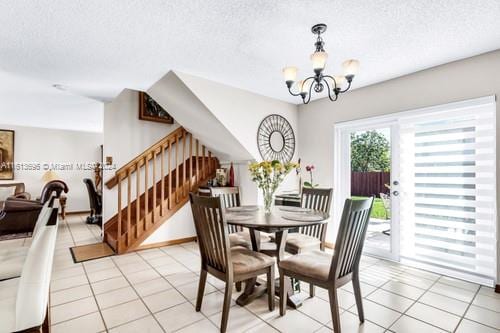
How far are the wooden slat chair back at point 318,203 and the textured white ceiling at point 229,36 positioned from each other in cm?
141

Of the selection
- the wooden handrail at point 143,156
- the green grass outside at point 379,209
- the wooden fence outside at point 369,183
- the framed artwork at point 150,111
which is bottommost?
the green grass outside at point 379,209

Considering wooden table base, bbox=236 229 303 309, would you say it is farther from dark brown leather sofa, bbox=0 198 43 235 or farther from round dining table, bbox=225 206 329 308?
dark brown leather sofa, bbox=0 198 43 235

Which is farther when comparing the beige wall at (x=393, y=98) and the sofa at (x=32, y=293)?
the beige wall at (x=393, y=98)

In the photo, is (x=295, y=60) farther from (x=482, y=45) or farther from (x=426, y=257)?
(x=426, y=257)

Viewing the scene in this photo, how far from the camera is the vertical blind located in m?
2.57

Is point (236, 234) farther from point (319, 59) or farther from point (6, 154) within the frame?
point (6, 154)

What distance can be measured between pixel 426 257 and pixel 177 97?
12.1ft

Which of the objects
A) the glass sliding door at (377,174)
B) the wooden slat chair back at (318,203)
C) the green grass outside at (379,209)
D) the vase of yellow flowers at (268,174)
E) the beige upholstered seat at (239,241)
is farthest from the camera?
the green grass outside at (379,209)

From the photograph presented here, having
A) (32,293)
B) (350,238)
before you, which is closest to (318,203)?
(350,238)

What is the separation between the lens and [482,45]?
7.79 feet

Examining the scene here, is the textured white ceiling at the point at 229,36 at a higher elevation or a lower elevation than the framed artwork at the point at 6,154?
higher

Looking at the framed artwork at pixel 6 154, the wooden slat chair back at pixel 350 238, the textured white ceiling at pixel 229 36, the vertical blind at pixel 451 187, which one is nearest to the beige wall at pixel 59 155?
the framed artwork at pixel 6 154

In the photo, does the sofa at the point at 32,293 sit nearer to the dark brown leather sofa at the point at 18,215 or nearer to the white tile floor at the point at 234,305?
the white tile floor at the point at 234,305

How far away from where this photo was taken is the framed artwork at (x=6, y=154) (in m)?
6.12
